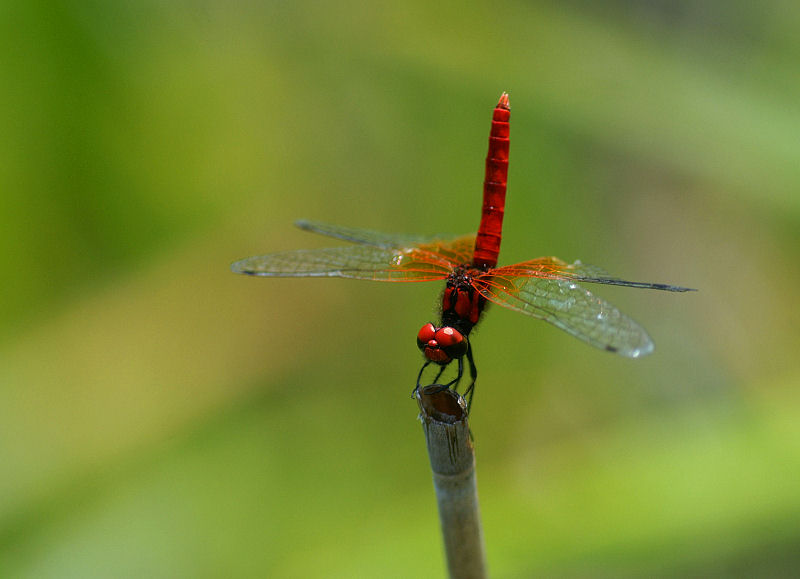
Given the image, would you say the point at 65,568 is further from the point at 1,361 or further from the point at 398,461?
the point at 398,461

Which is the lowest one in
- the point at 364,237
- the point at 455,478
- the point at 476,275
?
the point at 455,478

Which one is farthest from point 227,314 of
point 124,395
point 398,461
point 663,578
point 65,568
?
point 663,578

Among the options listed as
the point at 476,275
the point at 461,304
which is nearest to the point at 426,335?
the point at 461,304

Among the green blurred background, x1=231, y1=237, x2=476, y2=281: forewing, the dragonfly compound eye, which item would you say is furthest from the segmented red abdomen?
the green blurred background

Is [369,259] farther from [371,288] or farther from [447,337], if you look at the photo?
[371,288]

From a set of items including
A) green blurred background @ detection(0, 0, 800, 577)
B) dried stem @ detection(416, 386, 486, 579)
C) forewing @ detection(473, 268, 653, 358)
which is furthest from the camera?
green blurred background @ detection(0, 0, 800, 577)

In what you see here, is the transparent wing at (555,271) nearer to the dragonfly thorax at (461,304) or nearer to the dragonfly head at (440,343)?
the dragonfly thorax at (461,304)

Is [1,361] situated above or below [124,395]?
above

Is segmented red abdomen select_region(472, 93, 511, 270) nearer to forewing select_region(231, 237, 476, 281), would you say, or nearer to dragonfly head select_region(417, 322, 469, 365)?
forewing select_region(231, 237, 476, 281)
